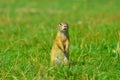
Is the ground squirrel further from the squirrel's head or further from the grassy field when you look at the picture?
the grassy field

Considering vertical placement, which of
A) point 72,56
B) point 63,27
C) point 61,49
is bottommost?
point 72,56

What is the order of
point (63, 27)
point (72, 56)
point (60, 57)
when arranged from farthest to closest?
point (72, 56) < point (63, 27) < point (60, 57)

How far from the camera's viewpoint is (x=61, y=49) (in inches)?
303

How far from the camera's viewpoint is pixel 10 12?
24.3m

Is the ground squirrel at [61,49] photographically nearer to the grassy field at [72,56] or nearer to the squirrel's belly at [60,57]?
the squirrel's belly at [60,57]

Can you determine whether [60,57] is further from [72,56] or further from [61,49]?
[72,56]

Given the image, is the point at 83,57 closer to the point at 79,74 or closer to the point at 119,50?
the point at 119,50

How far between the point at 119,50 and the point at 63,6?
19.5m

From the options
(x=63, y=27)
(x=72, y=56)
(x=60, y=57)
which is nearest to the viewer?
(x=60, y=57)

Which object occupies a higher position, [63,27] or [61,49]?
[63,27]

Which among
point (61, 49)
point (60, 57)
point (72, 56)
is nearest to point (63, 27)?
point (61, 49)

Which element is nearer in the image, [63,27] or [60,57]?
[60,57]

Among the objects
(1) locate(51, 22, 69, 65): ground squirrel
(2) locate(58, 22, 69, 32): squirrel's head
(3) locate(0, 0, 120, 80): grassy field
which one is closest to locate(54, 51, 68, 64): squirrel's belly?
(1) locate(51, 22, 69, 65): ground squirrel

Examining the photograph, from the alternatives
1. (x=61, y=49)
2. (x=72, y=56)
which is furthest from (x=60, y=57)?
(x=72, y=56)
